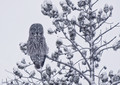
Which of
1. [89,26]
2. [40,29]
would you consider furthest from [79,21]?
[40,29]

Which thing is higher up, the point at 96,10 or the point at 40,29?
the point at 96,10

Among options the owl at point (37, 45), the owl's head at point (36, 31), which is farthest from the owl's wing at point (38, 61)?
the owl's head at point (36, 31)

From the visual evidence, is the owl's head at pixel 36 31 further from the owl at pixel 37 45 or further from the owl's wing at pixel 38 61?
the owl's wing at pixel 38 61

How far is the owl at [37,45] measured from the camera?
3.94 meters

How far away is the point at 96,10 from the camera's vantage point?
8344 mm

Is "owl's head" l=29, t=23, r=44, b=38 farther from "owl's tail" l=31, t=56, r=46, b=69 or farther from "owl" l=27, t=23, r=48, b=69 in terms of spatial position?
"owl's tail" l=31, t=56, r=46, b=69

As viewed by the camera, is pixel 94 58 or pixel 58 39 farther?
pixel 94 58

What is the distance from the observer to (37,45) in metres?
4.29

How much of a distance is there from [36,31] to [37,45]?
391 millimetres

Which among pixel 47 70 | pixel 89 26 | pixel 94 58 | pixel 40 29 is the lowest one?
pixel 40 29

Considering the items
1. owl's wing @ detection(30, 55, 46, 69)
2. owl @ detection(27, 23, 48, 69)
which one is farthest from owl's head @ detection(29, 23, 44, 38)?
owl's wing @ detection(30, 55, 46, 69)

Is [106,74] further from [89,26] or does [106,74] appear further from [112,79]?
[89,26]

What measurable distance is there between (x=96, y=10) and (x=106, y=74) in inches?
70.1

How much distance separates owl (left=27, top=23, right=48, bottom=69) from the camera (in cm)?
394
